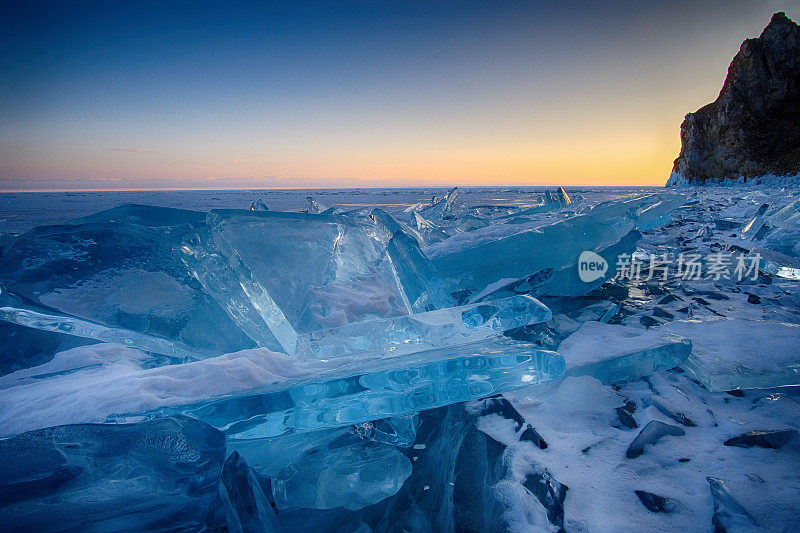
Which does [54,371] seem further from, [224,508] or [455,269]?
[455,269]

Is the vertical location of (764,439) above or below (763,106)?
below

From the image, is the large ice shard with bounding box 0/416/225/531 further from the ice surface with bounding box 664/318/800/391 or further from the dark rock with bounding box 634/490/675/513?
the ice surface with bounding box 664/318/800/391

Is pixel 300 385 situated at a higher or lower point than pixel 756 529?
higher

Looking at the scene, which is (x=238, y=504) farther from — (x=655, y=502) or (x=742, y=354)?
(x=742, y=354)

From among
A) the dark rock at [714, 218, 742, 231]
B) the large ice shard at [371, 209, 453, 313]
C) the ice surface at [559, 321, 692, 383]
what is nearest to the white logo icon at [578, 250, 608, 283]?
the ice surface at [559, 321, 692, 383]

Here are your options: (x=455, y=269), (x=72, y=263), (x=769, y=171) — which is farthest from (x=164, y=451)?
(x=769, y=171)

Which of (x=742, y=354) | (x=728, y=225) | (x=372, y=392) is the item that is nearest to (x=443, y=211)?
(x=728, y=225)

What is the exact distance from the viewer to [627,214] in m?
2.53

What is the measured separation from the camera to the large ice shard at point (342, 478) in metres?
0.75

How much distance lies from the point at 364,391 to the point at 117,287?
110cm

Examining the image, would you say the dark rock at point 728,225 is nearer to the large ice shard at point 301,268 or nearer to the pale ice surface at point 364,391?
the pale ice surface at point 364,391

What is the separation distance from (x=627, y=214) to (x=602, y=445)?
7.29 ft

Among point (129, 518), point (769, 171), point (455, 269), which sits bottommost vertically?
point (129, 518)

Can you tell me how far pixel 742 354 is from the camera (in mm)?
1176
